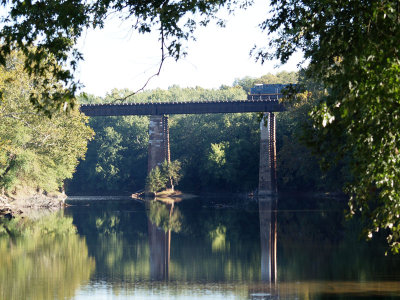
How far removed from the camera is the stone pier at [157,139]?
234 feet

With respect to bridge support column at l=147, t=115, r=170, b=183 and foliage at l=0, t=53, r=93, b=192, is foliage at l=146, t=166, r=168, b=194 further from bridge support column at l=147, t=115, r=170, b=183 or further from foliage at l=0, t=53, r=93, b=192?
foliage at l=0, t=53, r=93, b=192

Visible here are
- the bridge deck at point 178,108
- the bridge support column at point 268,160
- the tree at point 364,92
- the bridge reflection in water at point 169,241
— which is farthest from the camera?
the bridge deck at point 178,108

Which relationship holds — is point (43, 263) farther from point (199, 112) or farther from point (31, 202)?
point (199, 112)

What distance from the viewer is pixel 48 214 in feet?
155

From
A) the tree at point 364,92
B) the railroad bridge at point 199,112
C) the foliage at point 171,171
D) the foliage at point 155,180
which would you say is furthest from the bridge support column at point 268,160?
the tree at point 364,92

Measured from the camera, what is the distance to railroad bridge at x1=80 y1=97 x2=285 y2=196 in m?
67.3

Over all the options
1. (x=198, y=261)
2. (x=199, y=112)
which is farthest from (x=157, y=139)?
(x=198, y=261)

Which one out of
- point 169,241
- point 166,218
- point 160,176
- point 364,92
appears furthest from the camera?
point 160,176

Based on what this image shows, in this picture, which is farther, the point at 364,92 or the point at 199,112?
the point at 199,112

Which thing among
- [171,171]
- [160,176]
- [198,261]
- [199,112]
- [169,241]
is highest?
[199,112]

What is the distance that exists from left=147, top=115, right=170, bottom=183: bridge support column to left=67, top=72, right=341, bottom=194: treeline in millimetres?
5635

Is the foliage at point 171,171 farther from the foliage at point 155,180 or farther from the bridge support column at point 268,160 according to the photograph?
the bridge support column at point 268,160

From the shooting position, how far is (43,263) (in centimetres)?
2403

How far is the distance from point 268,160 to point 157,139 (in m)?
11.5
